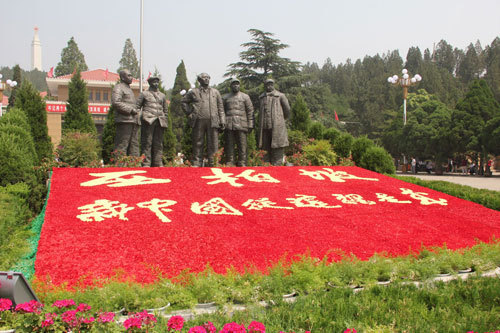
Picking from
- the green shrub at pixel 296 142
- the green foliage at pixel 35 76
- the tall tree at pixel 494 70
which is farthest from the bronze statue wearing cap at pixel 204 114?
the green foliage at pixel 35 76

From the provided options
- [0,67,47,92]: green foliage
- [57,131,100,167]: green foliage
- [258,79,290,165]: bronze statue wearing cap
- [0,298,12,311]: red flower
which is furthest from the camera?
[0,67,47,92]: green foliage

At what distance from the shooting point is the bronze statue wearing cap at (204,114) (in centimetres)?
823

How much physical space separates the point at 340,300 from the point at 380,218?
2.60m

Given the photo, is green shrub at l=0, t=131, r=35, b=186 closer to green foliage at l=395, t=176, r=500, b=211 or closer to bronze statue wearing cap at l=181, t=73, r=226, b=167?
bronze statue wearing cap at l=181, t=73, r=226, b=167

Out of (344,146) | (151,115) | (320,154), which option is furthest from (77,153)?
(344,146)

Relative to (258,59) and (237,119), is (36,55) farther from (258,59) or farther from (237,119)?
(237,119)

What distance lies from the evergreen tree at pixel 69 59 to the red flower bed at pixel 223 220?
1637 inches

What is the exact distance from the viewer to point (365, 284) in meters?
3.14

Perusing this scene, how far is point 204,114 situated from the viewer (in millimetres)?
8234

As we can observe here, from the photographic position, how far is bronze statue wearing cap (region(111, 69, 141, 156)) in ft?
26.3

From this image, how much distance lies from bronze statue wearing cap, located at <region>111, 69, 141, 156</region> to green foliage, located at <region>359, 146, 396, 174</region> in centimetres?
523

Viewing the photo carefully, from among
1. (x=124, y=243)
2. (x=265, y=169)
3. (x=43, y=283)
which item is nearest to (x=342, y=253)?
(x=124, y=243)

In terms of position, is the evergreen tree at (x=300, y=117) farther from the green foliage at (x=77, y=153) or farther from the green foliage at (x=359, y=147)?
the green foliage at (x=77, y=153)

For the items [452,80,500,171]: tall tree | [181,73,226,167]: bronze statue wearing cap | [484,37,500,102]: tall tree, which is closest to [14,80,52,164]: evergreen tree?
[181,73,226,167]: bronze statue wearing cap
